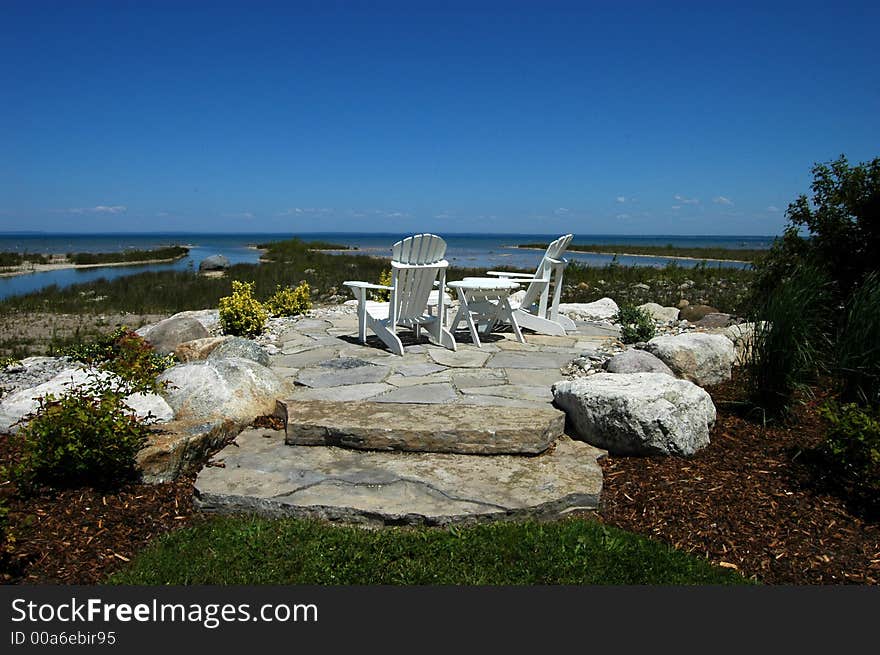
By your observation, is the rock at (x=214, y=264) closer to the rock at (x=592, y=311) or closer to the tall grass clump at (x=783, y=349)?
the rock at (x=592, y=311)

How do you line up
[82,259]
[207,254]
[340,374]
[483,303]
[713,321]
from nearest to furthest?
[340,374]
[483,303]
[713,321]
[82,259]
[207,254]

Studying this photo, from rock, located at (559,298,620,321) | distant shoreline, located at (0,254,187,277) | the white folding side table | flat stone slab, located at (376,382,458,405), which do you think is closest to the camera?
flat stone slab, located at (376,382,458,405)

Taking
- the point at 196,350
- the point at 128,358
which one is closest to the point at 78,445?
the point at 128,358

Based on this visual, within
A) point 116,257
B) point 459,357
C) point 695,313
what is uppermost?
point 116,257

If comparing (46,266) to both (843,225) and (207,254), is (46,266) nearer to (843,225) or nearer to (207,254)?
(207,254)

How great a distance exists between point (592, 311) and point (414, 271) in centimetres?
419

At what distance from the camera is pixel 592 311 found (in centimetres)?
909

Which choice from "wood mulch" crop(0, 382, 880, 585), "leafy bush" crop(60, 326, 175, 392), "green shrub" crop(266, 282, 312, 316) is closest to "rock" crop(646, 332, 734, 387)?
"wood mulch" crop(0, 382, 880, 585)

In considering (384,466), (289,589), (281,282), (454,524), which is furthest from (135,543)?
(281,282)

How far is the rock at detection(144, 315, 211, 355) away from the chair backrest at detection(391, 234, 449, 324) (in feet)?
7.91

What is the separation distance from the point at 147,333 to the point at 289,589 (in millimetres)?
5605

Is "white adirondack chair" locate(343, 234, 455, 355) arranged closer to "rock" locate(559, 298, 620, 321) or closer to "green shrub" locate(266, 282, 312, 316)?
"green shrub" locate(266, 282, 312, 316)

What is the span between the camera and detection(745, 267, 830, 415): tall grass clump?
3613mm

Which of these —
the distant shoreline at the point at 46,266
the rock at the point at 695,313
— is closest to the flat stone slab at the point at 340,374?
the rock at the point at 695,313
